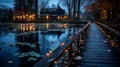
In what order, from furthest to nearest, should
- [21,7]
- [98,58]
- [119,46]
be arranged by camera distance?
1. [21,7]
2. [119,46]
3. [98,58]

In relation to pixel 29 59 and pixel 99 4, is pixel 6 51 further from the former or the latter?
pixel 99 4

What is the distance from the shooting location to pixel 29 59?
34.0 feet

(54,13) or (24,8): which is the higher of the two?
(24,8)

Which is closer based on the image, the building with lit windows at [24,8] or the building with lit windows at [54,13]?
the building with lit windows at [24,8]

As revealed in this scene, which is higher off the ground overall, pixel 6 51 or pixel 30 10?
pixel 30 10

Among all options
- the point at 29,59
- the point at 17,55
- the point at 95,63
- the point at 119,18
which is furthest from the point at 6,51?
the point at 119,18

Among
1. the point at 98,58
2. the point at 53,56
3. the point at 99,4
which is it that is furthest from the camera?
the point at 99,4

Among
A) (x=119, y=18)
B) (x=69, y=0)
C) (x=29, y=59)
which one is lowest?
(x=29, y=59)

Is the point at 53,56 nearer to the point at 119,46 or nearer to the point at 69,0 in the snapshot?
the point at 119,46

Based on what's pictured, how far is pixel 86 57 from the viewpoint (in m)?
8.27

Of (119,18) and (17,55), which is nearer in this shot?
(17,55)

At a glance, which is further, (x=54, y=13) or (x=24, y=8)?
(x=54, y=13)

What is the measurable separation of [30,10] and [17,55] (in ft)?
246

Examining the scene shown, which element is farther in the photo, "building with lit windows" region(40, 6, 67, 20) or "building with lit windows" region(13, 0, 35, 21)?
"building with lit windows" region(40, 6, 67, 20)
